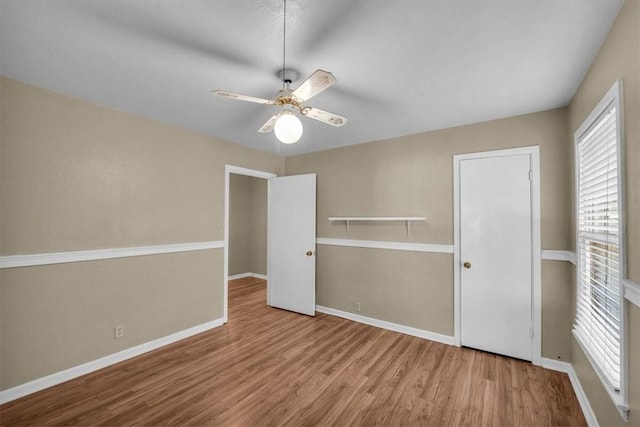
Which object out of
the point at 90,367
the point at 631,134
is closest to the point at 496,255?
the point at 631,134

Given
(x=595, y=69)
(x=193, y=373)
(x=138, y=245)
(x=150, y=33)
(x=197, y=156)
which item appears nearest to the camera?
(x=150, y=33)

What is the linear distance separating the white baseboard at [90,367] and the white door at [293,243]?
4.10 ft

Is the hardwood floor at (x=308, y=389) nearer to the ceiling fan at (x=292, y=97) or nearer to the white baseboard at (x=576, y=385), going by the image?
the white baseboard at (x=576, y=385)

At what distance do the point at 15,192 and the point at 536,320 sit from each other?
183 inches

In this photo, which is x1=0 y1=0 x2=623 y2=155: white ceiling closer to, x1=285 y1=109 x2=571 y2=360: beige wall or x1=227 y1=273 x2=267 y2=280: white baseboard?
x1=285 y1=109 x2=571 y2=360: beige wall

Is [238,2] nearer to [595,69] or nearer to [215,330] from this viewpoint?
[595,69]

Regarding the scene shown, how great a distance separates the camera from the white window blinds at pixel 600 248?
1484mm

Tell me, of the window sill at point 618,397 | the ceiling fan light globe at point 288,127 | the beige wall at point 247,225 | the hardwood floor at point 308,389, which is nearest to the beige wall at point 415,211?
the hardwood floor at point 308,389

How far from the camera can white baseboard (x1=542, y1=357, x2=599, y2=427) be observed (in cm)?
186

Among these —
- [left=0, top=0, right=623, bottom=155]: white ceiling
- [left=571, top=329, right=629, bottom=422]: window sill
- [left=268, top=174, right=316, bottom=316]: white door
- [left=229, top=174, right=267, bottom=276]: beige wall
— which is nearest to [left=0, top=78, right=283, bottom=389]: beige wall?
[left=0, top=0, right=623, bottom=155]: white ceiling

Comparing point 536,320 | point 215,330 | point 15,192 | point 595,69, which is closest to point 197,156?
point 15,192

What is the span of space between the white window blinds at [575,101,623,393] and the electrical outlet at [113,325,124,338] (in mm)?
3725

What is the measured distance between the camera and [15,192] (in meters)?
2.14

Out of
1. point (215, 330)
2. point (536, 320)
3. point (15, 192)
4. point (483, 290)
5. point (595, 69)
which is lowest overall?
point (215, 330)
